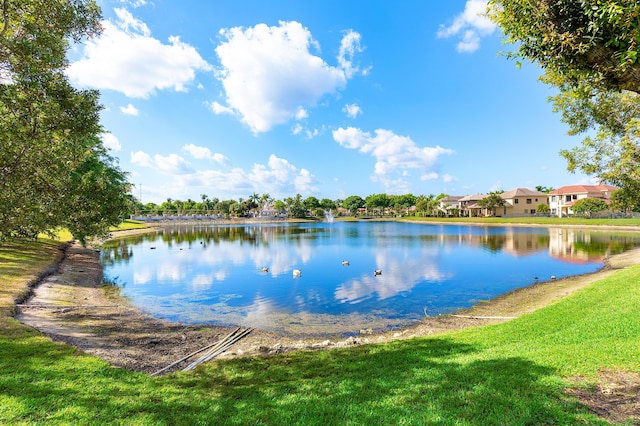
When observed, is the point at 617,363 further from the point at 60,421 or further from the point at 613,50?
the point at 60,421

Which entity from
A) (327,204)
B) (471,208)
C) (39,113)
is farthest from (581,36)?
(327,204)

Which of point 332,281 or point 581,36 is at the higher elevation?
point 581,36

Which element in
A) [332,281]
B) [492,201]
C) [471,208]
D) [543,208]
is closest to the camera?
[332,281]

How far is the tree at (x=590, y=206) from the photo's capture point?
6931 cm

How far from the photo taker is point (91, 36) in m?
8.73

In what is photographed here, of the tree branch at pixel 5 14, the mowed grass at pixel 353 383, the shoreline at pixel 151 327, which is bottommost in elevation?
the shoreline at pixel 151 327

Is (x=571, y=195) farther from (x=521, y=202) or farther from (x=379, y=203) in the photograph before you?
(x=379, y=203)

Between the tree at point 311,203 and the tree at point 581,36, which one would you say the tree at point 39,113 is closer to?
the tree at point 581,36

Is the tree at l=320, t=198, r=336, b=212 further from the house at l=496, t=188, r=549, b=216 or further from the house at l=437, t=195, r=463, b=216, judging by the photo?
the house at l=496, t=188, r=549, b=216

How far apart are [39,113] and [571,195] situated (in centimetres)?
11041

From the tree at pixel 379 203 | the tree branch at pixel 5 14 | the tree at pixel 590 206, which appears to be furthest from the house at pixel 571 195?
the tree branch at pixel 5 14

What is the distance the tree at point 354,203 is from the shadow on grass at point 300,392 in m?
161

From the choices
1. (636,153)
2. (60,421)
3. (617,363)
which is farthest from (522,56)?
(636,153)

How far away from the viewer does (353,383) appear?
581cm
